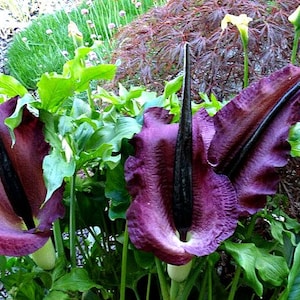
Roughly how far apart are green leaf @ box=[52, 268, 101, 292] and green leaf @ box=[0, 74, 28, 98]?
0.19 m

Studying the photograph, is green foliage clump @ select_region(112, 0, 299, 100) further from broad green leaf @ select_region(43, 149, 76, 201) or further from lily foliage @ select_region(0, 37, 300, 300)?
broad green leaf @ select_region(43, 149, 76, 201)

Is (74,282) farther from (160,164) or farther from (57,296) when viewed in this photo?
(160,164)

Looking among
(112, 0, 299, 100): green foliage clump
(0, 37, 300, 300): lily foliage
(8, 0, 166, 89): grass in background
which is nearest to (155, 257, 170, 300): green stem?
(0, 37, 300, 300): lily foliage

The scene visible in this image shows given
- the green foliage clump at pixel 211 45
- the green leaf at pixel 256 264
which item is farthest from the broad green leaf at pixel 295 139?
the green foliage clump at pixel 211 45

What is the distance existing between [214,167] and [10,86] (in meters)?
0.22

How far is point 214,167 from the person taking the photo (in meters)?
0.61

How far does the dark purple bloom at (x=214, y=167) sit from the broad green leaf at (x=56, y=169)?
0.05 m

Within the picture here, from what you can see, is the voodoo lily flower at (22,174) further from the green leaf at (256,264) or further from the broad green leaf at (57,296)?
the green leaf at (256,264)

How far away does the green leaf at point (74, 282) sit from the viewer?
0.62 meters

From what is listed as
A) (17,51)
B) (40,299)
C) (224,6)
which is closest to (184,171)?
(40,299)

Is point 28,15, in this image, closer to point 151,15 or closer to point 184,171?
point 151,15

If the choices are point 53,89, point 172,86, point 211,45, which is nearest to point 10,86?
point 53,89

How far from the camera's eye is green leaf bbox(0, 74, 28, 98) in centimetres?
61

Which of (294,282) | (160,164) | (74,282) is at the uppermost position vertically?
(160,164)
